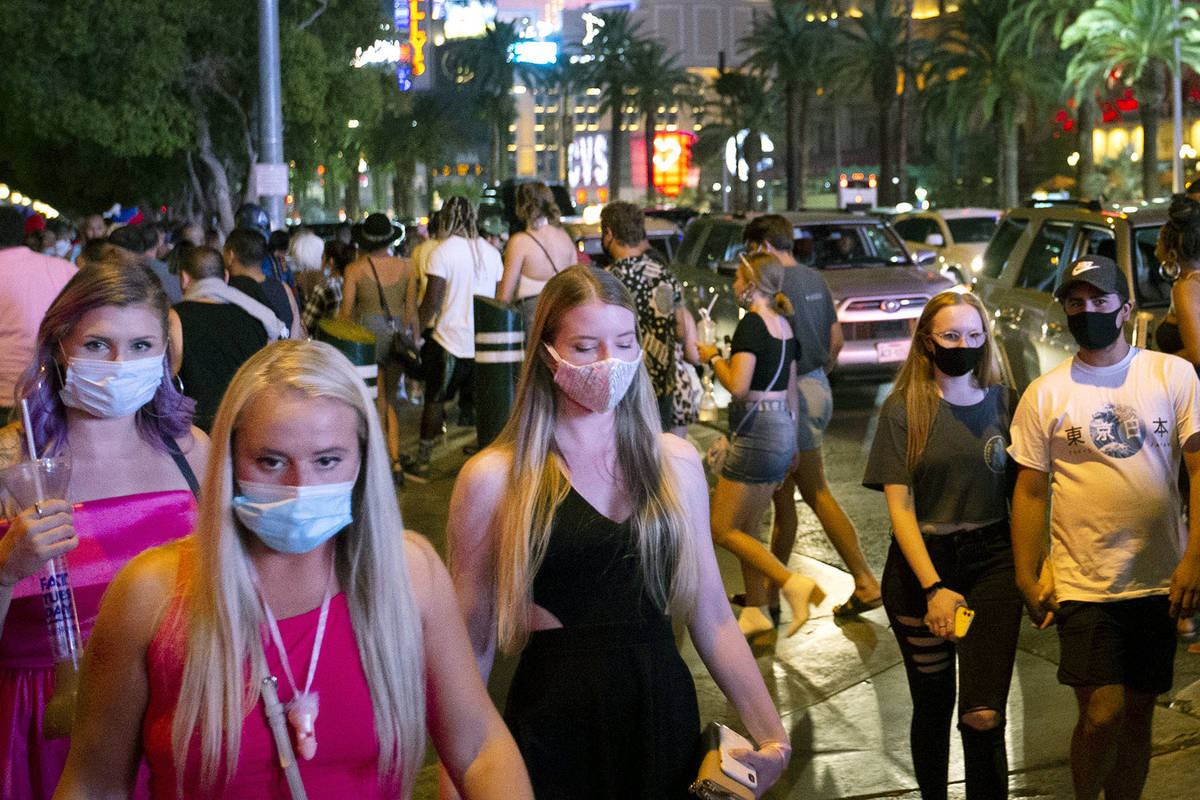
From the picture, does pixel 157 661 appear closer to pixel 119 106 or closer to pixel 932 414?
pixel 932 414

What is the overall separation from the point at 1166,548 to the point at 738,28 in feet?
552

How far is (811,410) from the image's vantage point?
7.60 metres

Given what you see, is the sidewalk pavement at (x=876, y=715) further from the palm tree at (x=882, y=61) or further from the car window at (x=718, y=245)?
the palm tree at (x=882, y=61)

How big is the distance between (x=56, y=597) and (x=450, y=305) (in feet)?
26.5

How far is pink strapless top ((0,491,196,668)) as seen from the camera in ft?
10.7

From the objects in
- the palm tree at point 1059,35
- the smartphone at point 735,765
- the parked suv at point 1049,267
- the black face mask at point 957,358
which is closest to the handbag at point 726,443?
the black face mask at point 957,358

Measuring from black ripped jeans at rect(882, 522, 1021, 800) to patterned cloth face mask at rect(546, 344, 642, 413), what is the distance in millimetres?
1551

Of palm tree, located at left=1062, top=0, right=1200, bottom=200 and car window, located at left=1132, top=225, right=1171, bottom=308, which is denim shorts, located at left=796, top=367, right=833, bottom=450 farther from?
palm tree, located at left=1062, top=0, right=1200, bottom=200

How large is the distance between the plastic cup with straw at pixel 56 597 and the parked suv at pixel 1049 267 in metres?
7.50

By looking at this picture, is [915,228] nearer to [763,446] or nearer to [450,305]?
[450,305]

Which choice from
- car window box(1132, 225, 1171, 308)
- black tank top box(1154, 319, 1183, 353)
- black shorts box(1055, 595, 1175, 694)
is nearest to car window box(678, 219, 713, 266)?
car window box(1132, 225, 1171, 308)

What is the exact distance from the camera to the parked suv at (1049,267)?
970 centimetres

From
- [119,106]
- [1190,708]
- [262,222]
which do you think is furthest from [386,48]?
[1190,708]

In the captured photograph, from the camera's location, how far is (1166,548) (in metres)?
4.34
